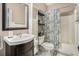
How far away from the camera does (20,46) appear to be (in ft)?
4.71

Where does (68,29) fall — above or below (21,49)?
above

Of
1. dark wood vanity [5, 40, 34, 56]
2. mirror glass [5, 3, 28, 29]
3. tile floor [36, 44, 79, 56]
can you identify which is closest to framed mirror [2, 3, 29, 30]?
mirror glass [5, 3, 28, 29]

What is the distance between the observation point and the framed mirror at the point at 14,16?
1445 mm

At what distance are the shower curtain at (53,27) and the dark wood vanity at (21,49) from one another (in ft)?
0.72

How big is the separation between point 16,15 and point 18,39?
0.27 metres

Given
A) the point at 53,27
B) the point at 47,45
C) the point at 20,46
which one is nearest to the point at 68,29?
the point at 53,27

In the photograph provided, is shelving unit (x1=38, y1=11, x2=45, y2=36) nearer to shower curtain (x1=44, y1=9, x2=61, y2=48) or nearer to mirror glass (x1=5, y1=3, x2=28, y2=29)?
shower curtain (x1=44, y1=9, x2=61, y2=48)

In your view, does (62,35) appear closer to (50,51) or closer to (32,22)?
(50,51)

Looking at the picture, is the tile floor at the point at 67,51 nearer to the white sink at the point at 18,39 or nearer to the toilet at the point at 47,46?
the toilet at the point at 47,46

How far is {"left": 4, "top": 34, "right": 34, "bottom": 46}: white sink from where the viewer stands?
1.42 meters

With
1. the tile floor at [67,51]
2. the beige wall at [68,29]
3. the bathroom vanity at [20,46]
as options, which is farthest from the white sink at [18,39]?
the beige wall at [68,29]

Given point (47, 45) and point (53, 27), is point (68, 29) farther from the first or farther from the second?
point (47, 45)

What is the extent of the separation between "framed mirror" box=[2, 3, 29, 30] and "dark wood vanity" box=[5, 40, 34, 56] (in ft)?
0.66

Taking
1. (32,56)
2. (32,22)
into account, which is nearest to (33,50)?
(32,56)
